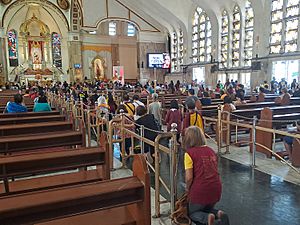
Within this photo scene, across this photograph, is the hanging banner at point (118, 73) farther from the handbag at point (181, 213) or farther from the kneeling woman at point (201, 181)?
the kneeling woman at point (201, 181)

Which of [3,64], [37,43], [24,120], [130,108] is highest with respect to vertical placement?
[37,43]

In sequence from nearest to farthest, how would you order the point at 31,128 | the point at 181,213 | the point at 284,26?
1. the point at 181,213
2. the point at 31,128
3. the point at 284,26

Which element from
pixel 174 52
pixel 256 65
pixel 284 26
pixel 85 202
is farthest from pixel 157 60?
pixel 85 202

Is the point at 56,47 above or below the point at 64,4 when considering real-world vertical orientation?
below

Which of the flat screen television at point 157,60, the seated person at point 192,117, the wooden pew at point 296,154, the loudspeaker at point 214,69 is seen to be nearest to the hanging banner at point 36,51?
the flat screen television at point 157,60

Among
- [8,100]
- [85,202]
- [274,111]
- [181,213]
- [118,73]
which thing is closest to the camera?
[85,202]

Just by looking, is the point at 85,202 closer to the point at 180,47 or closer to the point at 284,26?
the point at 284,26

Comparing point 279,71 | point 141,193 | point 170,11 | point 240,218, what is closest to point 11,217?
point 141,193

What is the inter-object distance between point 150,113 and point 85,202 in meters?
4.72

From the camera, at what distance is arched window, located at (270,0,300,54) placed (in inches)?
554

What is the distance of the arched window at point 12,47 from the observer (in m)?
25.2

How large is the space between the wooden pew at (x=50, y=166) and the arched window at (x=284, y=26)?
1408cm

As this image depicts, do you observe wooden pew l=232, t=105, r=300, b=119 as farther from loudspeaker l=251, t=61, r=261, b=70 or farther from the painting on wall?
the painting on wall

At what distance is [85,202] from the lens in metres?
1.58
